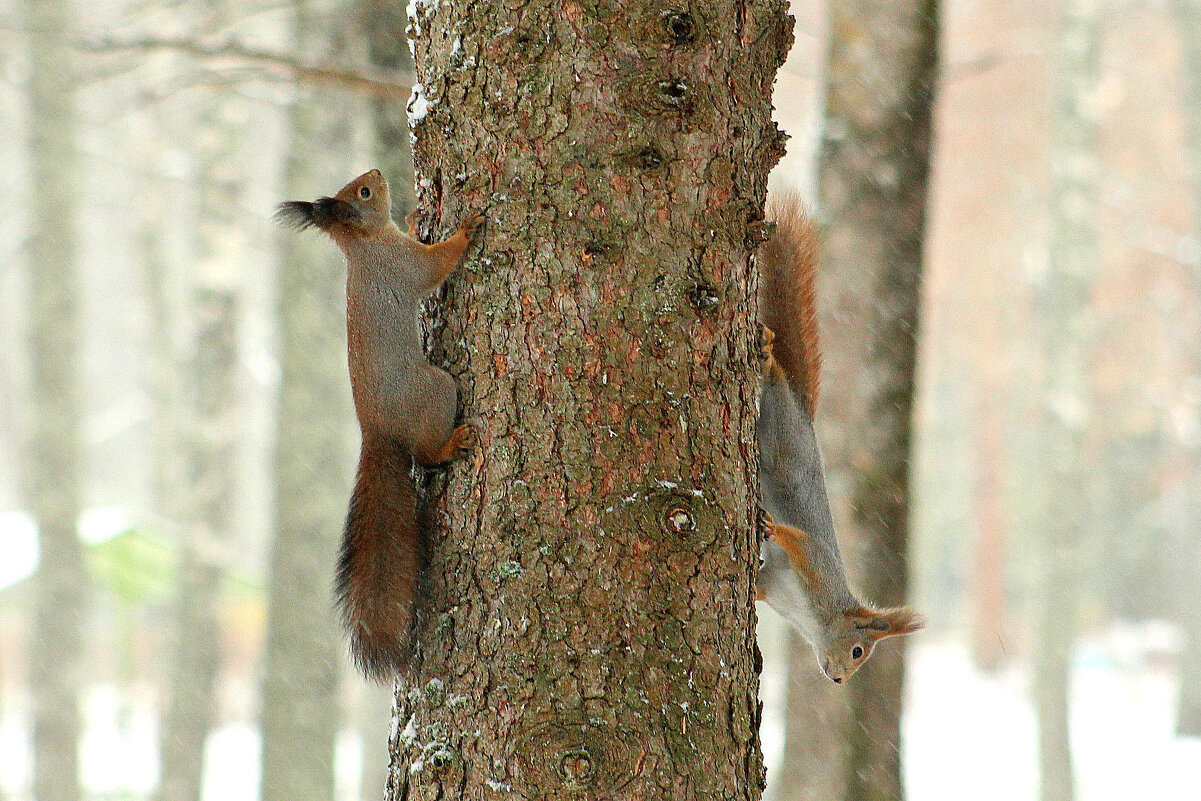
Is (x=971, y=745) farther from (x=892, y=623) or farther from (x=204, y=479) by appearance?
(x=892, y=623)

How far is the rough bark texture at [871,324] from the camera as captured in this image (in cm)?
449

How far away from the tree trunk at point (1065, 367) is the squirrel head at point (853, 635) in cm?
747

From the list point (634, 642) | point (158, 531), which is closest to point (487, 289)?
point (634, 642)

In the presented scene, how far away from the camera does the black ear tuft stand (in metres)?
2.51

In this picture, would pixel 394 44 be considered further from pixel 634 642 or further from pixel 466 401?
pixel 634 642

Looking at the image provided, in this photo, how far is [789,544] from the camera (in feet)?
9.86

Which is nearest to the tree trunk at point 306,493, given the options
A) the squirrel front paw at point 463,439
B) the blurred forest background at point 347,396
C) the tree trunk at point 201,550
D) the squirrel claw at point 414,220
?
the blurred forest background at point 347,396

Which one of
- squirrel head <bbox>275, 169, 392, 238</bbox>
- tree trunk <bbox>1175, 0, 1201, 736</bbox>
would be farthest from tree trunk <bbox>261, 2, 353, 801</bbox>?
tree trunk <bbox>1175, 0, 1201, 736</bbox>

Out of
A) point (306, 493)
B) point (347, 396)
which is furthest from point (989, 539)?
point (306, 493)

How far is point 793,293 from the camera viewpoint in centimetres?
291

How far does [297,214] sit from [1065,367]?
10.7 meters

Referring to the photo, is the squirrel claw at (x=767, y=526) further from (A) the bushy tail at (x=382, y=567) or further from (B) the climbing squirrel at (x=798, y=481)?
(A) the bushy tail at (x=382, y=567)

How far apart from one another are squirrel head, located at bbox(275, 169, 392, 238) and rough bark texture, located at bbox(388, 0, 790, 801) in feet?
1.65

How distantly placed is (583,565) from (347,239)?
979 millimetres
